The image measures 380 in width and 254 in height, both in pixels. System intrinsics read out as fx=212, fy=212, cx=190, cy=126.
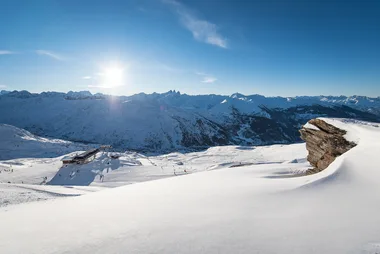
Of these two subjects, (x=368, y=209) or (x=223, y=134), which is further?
(x=223, y=134)

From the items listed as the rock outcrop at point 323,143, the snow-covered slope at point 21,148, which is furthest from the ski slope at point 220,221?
the snow-covered slope at point 21,148

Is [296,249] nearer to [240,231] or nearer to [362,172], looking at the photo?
[240,231]

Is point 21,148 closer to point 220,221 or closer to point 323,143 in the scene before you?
point 323,143

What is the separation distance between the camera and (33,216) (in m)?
5.61

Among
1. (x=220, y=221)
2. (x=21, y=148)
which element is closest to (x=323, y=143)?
(x=220, y=221)

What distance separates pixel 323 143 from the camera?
41.9 feet

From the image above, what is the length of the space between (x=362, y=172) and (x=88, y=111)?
11609 cm

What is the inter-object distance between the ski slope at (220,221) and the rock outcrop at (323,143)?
5018 mm

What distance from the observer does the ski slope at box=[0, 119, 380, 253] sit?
131 inches

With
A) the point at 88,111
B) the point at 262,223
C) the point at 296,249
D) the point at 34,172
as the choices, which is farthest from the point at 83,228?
the point at 88,111

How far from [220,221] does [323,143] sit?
11363mm

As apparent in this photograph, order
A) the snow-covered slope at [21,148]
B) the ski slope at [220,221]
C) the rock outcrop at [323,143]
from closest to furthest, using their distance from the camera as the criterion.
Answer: the ski slope at [220,221] → the rock outcrop at [323,143] → the snow-covered slope at [21,148]

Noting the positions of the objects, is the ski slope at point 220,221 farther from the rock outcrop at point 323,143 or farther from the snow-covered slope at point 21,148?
the snow-covered slope at point 21,148

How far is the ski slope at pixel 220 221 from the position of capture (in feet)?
10.9
